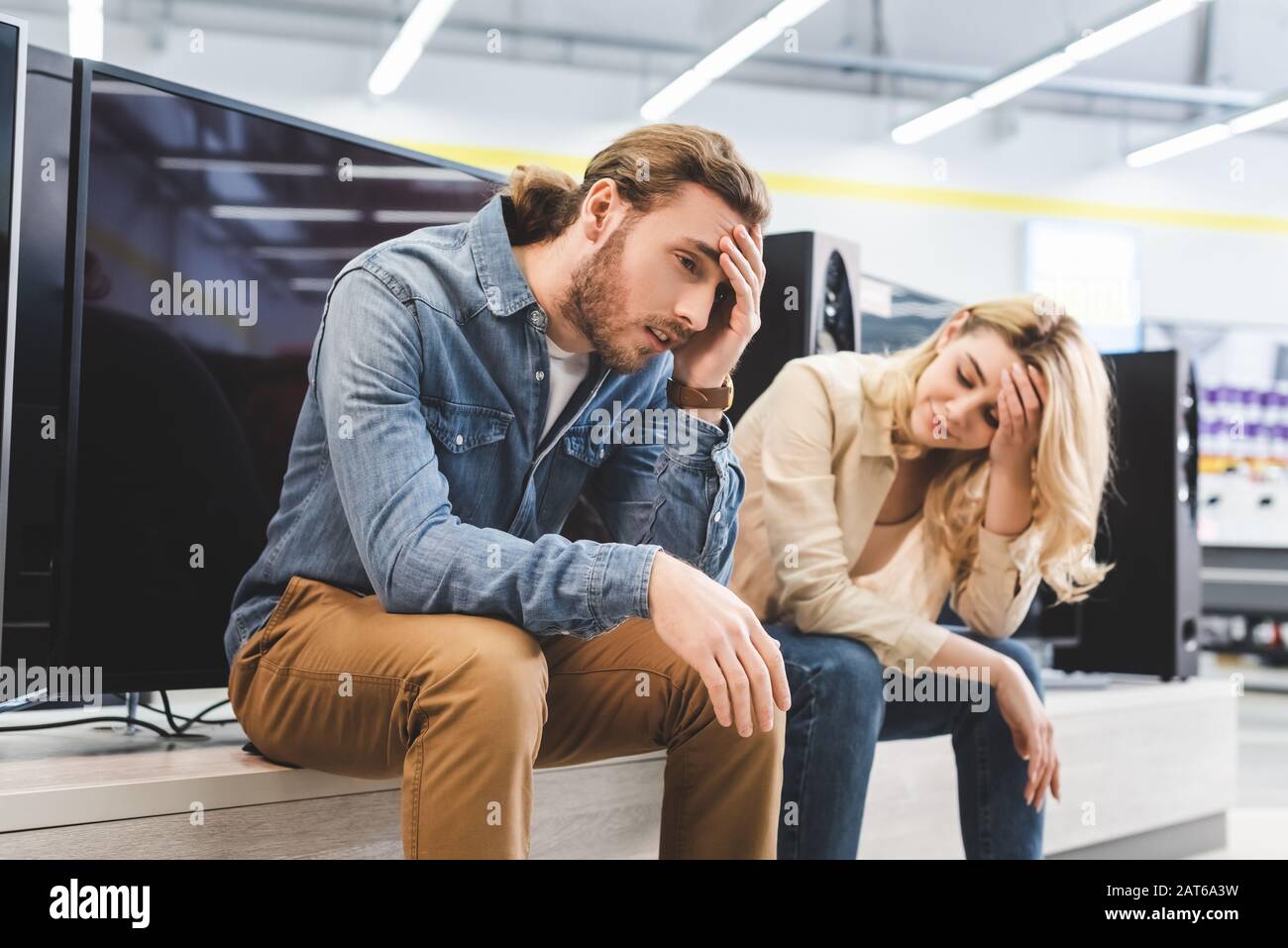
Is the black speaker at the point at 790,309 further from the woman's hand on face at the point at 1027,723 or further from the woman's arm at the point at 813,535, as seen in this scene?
the woman's hand on face at the point at 1027,723

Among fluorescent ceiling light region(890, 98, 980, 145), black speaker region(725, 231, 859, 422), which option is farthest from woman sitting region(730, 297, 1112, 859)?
fluorescent ceiling light region(890, 98, 980, 145)

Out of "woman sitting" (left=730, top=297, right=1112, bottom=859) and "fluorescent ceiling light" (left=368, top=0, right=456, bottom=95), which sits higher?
"fluorescent ceiling light" (left=368, top=0, right=456, bottom=95)

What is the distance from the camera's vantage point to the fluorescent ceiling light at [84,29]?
4.99 metres

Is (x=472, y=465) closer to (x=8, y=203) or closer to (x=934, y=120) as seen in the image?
(x=8, y=203)

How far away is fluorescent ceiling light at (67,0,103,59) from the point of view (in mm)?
4988

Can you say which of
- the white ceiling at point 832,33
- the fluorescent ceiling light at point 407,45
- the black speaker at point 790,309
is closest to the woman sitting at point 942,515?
the black speaker at point 790,309

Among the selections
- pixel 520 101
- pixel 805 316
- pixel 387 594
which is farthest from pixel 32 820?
A: pixel 520 101

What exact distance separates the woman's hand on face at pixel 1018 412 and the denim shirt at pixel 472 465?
477 mm

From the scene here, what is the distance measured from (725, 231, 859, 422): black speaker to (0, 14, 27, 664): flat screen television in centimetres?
98

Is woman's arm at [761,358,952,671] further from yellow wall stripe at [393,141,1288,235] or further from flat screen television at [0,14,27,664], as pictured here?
yellow wall stripe at [393,141,1288,235]
